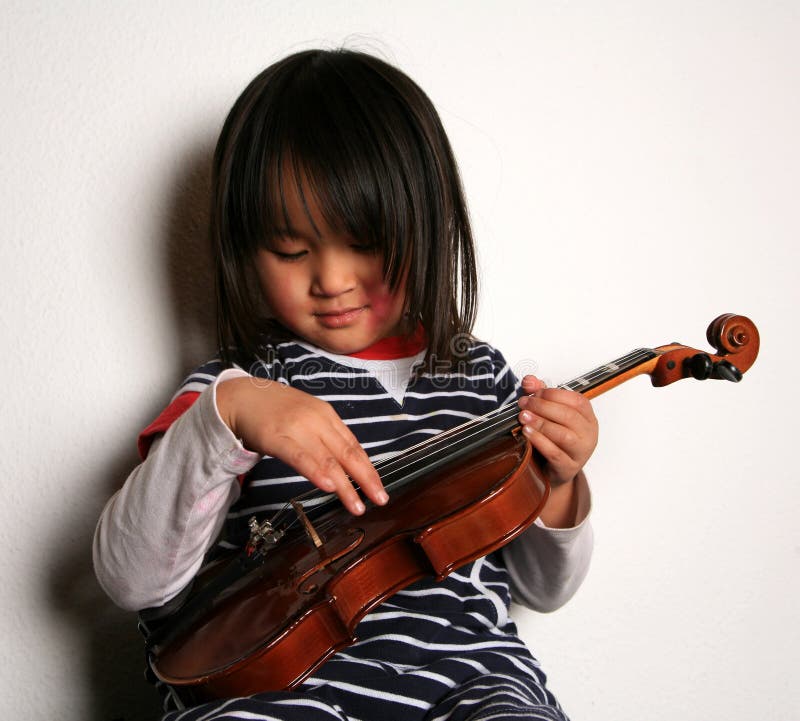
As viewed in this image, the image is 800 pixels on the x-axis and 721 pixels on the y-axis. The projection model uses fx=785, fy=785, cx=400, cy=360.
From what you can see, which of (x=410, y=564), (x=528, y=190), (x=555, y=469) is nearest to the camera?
(x=410, y=564)

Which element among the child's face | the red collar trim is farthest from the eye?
the red collar trim

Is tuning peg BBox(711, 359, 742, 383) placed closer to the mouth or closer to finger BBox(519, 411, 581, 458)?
finger BBox(519, 411, 581, 458)

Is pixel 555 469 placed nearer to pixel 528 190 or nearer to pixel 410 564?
pixel 410 564

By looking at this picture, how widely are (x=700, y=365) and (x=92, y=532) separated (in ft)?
2.09

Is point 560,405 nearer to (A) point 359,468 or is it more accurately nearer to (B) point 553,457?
(B) point 553,457

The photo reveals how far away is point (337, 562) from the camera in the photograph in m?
0.59

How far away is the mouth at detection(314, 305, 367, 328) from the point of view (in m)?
0.76

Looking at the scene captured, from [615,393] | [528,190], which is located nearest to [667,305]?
[615,393]

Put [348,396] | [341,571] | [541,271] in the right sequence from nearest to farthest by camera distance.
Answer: [341,571] < [348,396] < [541,271]

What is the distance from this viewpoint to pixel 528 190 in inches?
41.0

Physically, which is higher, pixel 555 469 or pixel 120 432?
pixel 120 432

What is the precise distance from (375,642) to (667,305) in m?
0.66

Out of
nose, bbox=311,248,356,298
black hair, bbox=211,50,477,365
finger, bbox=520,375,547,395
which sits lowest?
finger, bbox=520,375,547,395

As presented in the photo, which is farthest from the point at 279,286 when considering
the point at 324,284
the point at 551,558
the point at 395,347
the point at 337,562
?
the point at 551,558
